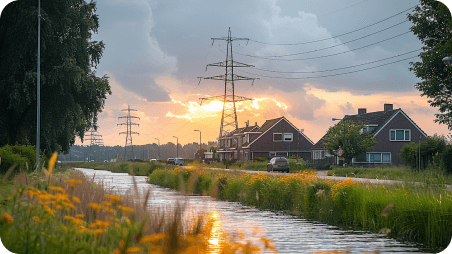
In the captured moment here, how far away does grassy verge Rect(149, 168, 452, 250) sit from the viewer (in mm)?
13984

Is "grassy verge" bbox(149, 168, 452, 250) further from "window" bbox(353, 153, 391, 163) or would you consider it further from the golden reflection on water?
"window" bbox(353, 153, 391, 163)

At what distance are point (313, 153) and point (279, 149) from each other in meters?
6.14

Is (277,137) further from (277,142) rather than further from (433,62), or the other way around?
(433,62)

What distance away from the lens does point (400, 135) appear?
73000 mm

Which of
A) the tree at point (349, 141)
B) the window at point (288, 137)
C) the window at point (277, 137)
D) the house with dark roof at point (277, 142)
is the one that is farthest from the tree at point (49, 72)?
the window at point (288, 137)

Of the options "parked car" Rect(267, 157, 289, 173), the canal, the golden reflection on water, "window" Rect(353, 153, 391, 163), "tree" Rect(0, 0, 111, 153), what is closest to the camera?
the golden reflection on water

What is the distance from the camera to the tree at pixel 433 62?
3728cm

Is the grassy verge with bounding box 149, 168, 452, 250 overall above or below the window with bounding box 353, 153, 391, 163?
below

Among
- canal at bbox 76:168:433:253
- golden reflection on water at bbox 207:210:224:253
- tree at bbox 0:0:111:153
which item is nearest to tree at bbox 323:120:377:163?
tree at bbox 0:0:111:153

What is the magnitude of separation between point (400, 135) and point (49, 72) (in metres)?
54.3

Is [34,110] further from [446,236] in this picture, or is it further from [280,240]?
[446,236]

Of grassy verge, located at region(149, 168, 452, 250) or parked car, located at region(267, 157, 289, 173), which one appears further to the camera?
parked car, located at region(267, 157, 289, 173)

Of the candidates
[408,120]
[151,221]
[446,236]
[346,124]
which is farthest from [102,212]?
[408,120]

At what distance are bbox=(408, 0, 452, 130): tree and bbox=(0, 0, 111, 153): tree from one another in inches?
964
